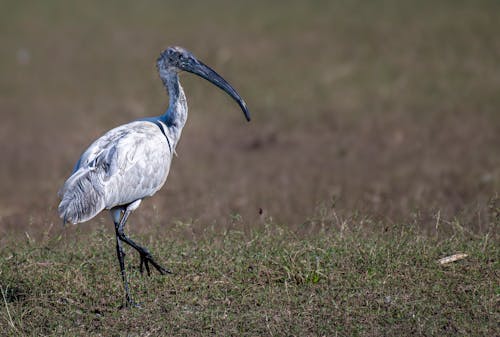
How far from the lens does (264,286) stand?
624 cm

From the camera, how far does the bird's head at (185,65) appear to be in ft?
22.8

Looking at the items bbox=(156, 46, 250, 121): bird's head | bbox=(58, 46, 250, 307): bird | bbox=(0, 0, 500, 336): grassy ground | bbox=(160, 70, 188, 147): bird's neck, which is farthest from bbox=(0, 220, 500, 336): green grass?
bbox=(156, 46, 250, 121): bird's head

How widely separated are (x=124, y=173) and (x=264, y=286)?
50.7 inches

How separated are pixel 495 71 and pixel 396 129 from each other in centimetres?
292

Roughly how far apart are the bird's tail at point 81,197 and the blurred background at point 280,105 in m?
2.12

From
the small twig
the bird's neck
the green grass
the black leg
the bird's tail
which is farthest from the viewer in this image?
the bird's neck

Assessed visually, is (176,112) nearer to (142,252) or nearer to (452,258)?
(142,252)

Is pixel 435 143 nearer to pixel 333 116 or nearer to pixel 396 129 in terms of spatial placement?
pixel 396 129

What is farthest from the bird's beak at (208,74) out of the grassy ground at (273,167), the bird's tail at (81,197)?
the bird's tail at (81,197)

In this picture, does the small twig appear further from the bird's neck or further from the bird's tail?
the bird's tail

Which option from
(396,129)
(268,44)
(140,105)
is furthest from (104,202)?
(268,44)

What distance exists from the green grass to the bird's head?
3.80 ft

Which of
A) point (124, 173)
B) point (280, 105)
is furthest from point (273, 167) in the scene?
point (124, 173)

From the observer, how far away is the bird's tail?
6062mm
